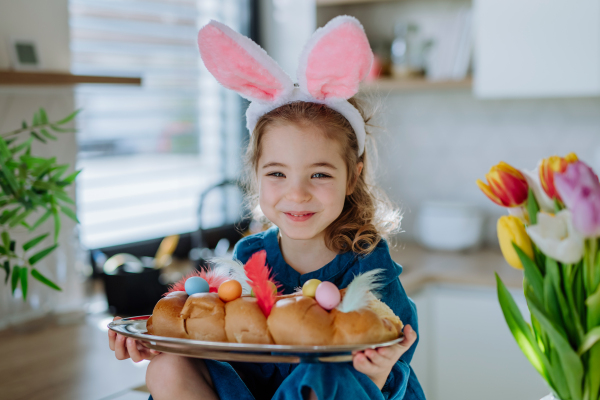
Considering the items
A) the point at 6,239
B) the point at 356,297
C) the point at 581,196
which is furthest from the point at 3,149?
the point at 581,196

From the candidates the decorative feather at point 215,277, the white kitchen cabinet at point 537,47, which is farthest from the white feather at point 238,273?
the white kitchen cabinet at point 537,47

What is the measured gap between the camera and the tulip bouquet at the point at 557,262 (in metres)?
0.70

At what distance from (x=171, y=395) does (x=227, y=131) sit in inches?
70.8

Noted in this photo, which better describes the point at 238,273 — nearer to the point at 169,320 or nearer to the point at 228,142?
the point at 169,320

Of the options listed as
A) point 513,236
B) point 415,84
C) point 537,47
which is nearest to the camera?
point 513,236

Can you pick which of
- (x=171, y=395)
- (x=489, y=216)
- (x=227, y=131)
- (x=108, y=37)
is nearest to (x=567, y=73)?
(x=489, y=216)

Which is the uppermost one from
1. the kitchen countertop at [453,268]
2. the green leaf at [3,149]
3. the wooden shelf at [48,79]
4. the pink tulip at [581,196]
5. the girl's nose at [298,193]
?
the wooden shelf at [48,79]

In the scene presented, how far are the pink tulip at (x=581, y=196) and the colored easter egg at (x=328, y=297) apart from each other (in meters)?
0.34

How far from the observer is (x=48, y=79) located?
5.26ft

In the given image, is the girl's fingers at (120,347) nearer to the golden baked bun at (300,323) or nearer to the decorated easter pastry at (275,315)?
the decorated easter pastry at (275,315)

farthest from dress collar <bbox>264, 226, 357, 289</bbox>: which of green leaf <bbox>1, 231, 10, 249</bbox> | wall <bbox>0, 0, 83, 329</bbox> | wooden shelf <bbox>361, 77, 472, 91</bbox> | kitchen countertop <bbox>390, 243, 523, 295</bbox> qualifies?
wooden shelf <bbox>361, 77, 472, 91</bbox>

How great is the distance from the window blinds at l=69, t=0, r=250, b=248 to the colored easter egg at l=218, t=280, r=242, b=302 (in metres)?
1.14

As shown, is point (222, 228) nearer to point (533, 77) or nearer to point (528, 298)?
point (533, 77)

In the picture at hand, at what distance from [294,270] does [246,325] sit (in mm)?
394
